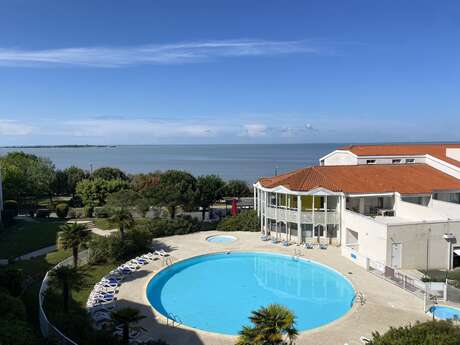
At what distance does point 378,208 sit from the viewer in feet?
102

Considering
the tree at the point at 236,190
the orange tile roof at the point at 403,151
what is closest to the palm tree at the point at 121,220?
the tree at the point at 236,190

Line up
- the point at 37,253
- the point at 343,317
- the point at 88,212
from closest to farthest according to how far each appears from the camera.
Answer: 1. the point at 343,317
2. the point at 37,253
3. the point at 88,212

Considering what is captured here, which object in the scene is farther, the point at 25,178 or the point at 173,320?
the point at 25,178

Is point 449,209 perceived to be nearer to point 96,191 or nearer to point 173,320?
point 173,320

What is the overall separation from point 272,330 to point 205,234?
23164mm

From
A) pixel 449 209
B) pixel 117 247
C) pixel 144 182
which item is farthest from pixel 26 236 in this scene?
pixel 449 209

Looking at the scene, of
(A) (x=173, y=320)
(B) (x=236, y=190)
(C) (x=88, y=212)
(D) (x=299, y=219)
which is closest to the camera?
(A) (x=173, y=320)

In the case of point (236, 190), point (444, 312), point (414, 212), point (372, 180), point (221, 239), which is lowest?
point (221, 239)

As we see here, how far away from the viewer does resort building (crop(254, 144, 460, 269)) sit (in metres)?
→ 23.7

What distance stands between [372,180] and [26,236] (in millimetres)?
30709

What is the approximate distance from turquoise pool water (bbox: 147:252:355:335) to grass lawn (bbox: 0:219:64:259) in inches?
505

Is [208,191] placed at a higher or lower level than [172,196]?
lower

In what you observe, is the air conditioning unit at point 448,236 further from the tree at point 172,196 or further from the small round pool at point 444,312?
the tree at point 172,196

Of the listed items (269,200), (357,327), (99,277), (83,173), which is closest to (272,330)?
(357,327)
